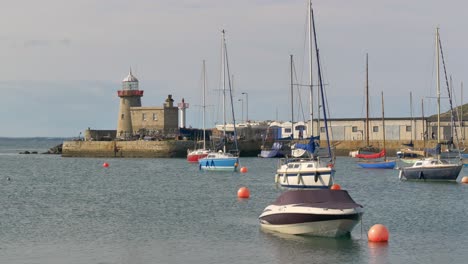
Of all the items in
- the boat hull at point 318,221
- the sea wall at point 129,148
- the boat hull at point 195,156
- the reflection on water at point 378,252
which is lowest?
the reflection on water at point 378,252

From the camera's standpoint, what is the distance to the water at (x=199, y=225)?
2970cm

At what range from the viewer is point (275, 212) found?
109 feet

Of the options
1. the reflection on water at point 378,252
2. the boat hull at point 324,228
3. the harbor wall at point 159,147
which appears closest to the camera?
the reflection on water at point 378,252

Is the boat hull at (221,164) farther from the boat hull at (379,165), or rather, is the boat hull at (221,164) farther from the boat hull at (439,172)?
the boat hull at (439,172)

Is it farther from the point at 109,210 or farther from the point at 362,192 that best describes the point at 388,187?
the point at 109,210

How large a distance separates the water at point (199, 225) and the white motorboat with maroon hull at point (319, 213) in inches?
16.6

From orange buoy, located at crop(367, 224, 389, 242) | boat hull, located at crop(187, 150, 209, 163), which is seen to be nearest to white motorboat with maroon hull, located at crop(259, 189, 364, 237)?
orange buoy, located at crop(367, 224, 389, 242)

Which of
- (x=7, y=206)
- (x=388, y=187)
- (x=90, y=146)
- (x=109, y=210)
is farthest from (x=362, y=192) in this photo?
(x=90, y=146)

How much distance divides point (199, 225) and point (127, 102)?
8749 centimetres

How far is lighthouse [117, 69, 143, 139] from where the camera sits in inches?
4857

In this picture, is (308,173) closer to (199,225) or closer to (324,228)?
(199,225)

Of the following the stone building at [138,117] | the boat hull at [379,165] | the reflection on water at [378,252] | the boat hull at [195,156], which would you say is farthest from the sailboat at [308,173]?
the stone building at [138,117]

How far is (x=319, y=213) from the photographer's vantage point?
31.5 metres

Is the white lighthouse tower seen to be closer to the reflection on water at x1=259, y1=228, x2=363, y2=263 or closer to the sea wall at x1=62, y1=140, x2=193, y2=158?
the sea wall at x1=62, y1=140, x2=193, y2=158
